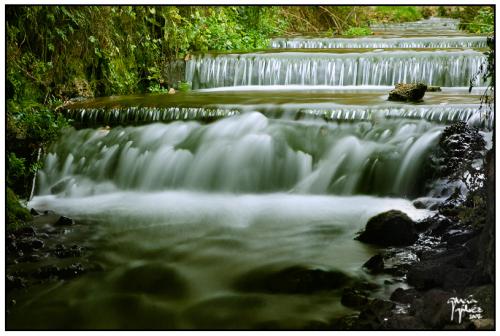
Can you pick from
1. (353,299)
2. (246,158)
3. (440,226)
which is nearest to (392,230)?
(440,226)

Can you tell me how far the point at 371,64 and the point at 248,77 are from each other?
6.09ft

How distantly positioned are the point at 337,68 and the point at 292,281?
5850 mm

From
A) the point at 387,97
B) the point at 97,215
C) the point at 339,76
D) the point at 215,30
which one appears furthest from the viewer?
the point at 215,30

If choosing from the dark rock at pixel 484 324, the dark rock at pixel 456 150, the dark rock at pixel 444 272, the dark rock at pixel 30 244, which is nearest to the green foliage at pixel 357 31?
the dark rock at pixel 456 150

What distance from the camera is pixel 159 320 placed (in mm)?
3674

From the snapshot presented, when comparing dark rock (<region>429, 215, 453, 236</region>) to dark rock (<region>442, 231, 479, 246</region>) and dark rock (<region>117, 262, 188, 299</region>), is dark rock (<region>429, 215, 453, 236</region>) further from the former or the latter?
dark rock (<region>117, 262, 188, 299</region>)

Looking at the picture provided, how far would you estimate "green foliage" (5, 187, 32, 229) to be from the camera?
485 centimetres

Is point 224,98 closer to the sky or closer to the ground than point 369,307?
closer to the sky

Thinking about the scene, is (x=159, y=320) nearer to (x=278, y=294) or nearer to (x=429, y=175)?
(x=278, y=294)

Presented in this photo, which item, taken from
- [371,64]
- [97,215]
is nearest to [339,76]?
[371,64]

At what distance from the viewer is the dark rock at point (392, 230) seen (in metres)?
4.69

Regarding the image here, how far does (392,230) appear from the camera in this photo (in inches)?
186

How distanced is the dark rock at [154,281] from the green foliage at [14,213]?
1.13 meters

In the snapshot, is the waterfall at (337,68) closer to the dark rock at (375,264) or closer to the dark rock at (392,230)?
the dark rock at (392,230)
